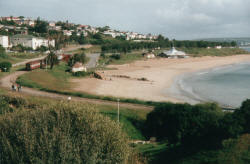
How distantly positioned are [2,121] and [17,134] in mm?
1578

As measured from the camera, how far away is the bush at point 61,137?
11.3 m

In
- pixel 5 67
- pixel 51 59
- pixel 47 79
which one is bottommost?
pixel 47 79

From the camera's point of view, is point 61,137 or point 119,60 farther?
point 119,60

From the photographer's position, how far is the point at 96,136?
12344mm

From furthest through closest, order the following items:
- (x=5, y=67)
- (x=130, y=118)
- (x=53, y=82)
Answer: (x=5, y=67) → (x=53, y=82) → (x=130, y=118)

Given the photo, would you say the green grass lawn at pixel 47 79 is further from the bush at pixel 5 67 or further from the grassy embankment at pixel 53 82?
the bush at pixel 5 67

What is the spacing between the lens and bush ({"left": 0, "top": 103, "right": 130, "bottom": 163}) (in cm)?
1129

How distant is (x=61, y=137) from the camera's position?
38.1 feet

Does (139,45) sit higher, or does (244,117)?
(139,45)

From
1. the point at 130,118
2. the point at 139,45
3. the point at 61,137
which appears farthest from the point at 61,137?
the point at 139,45

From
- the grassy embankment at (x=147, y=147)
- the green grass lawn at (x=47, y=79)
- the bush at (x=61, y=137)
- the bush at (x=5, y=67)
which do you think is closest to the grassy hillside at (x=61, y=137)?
the bush at (x=61, y=137)

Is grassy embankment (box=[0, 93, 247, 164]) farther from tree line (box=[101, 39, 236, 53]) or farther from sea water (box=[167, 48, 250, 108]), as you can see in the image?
tree line (box=[101, 39, 236, 53])

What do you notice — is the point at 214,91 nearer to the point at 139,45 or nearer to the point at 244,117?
the point at 244,117

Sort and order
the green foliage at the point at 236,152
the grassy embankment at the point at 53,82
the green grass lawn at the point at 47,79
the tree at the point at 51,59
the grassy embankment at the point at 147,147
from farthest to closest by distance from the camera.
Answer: the tree at the point at 51,59 < the green grass lawn at the point at 47,79 < the grassy embankment at the point at 53,82 < the grassy embankment at the point at 147,147 < the green foliage at the point at 236,152
